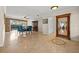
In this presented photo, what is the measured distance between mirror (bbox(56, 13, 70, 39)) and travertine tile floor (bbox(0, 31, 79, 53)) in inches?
7.8

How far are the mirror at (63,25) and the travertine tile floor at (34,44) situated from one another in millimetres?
197

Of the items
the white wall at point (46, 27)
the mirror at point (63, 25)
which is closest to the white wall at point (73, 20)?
the mirror at point (63, 25)

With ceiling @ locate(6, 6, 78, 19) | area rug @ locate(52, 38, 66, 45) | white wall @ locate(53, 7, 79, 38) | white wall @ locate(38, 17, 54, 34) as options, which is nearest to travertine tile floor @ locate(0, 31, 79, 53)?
area rug @ locate(52, 38, 66, 45)

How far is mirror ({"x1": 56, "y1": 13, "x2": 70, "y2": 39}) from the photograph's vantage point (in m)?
3.00

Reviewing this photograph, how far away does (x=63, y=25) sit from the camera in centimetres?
306

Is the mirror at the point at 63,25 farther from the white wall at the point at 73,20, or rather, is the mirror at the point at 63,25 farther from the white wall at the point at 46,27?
the white wall at the point at 46,27

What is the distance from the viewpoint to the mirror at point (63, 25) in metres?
3.00

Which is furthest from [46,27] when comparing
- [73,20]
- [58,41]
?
[73,20]

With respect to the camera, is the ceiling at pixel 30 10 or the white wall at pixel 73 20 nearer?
the ceiling at pixel 30 10
